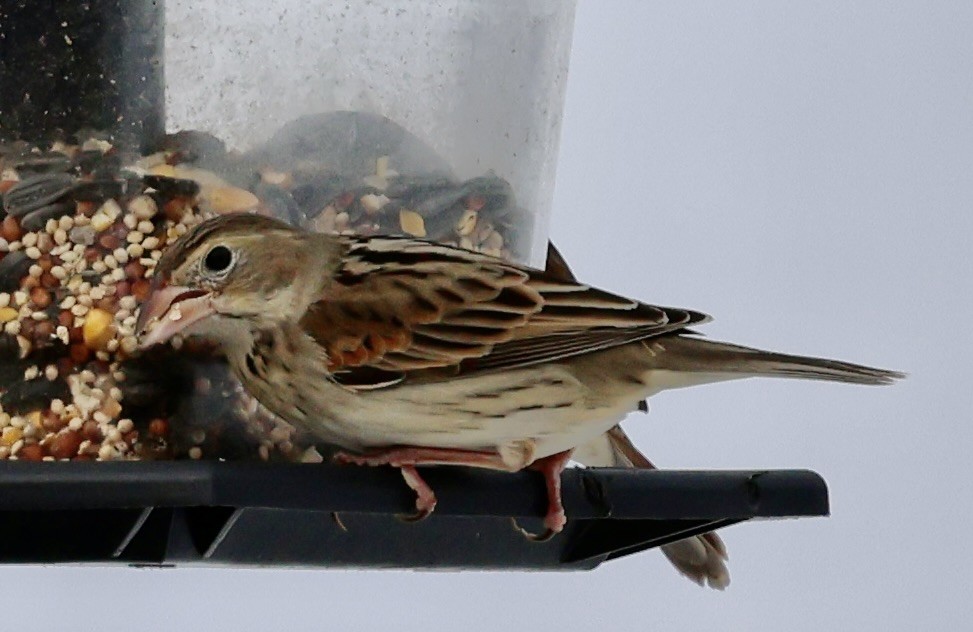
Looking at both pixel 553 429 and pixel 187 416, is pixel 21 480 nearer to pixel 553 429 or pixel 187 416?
pixel 187 416

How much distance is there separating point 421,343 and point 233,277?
36 centimetres

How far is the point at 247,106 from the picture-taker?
3.35m

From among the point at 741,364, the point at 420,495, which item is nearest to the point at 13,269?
the point at 420,495

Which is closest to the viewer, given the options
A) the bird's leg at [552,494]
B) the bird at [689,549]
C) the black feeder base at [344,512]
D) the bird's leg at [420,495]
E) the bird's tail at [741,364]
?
the black feeder base at [344,512]

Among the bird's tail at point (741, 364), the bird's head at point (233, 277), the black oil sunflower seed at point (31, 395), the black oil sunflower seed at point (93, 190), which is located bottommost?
the black oil sunflower seed at point (31, 395)

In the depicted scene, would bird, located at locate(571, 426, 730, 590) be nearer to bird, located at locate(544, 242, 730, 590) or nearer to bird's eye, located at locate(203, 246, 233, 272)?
bird, located at locate(544, 242, 730, 590)

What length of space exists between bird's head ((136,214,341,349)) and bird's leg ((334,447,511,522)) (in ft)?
1.02

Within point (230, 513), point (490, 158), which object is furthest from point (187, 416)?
point (490, 158)

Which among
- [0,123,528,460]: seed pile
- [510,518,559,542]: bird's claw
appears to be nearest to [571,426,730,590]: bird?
[510,518,559,542]: bird's claw

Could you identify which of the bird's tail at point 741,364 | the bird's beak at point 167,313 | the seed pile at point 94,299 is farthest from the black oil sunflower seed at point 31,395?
the bird's tail at point 741,364

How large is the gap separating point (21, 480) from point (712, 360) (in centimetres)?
140

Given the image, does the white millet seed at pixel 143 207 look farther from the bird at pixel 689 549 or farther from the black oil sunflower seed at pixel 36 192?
the bird at pixel 689 549

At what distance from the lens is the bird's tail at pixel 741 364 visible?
334cm

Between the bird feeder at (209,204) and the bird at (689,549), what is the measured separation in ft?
2.13
